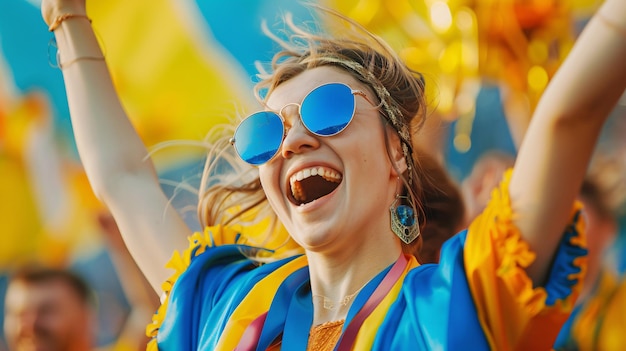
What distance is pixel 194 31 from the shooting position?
3.34 metres

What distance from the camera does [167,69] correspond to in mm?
3420

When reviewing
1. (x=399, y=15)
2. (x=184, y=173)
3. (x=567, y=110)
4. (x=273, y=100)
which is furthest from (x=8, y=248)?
(x=567, y=110)

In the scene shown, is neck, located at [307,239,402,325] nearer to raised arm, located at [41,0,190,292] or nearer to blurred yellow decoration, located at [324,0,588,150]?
raised arm, located at [41,0,190,292]

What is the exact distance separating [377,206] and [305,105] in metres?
0.20

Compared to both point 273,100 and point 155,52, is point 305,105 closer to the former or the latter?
point 273,100

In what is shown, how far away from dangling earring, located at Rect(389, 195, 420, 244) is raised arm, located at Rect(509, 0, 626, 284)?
0.38 m

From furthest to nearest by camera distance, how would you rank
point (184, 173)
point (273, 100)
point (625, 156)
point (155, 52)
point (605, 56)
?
point (155, 52), point (184, 173), point (625, 156), point (273, 100), point (605, 56)

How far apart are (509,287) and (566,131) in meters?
0.21

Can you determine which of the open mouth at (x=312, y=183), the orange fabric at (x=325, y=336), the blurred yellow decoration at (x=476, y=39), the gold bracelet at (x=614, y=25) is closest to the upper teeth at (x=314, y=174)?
the open mouth at (x=312, y=183)

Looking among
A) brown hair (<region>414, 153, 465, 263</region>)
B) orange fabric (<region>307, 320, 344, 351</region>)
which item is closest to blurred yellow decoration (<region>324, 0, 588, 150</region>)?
brown hair (<region>414, 153, 465, 263</region>)

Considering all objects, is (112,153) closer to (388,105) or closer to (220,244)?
(220,244)

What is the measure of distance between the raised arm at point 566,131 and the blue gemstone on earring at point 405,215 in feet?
1.26

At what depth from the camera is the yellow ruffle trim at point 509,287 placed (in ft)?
3.91

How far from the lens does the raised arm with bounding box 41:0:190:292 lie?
1808mm
